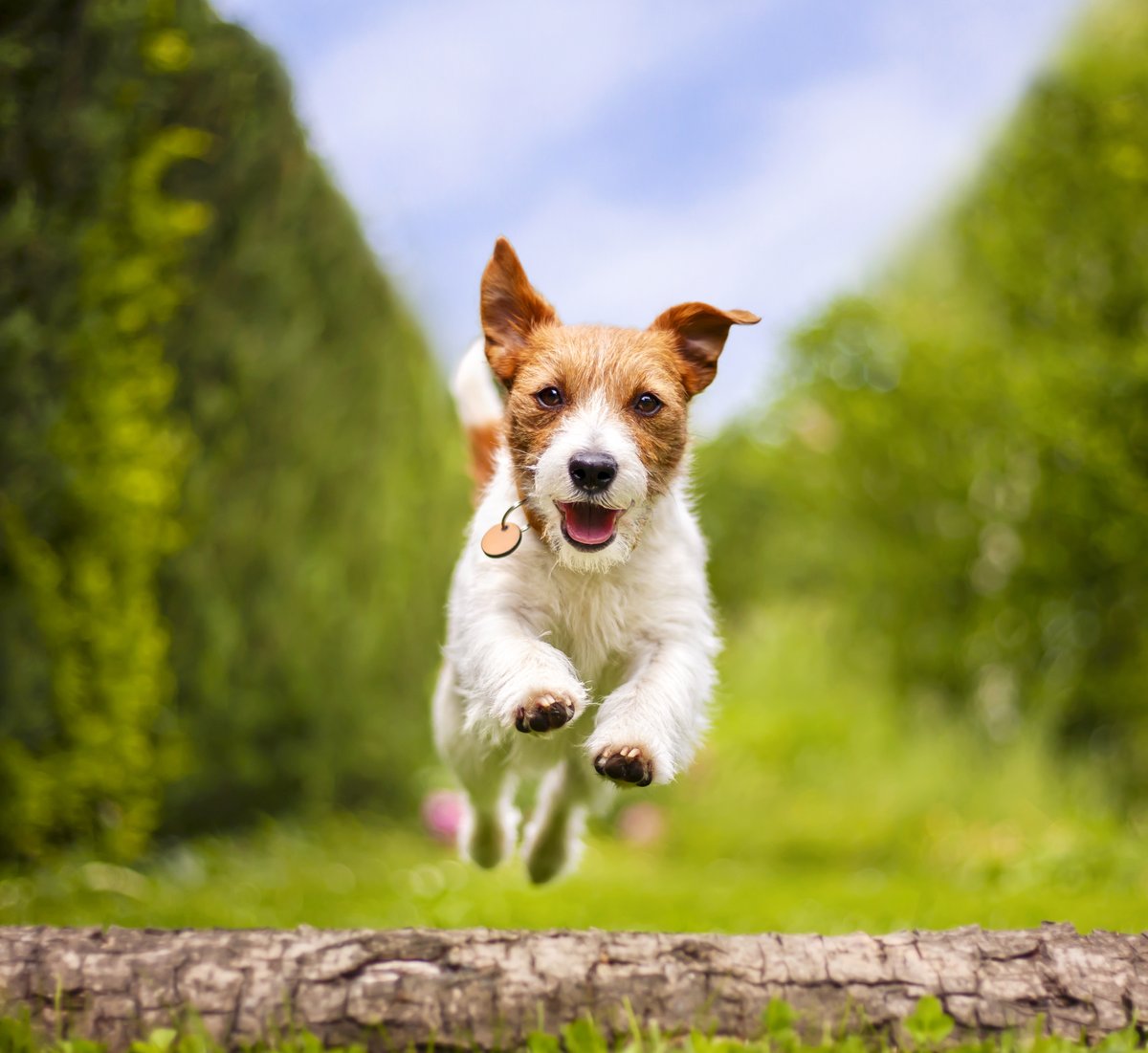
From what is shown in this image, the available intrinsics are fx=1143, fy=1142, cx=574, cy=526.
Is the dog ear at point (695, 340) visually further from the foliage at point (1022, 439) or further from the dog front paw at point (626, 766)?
the foliage at point (1022, 439)

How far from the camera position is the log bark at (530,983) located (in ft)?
9.34

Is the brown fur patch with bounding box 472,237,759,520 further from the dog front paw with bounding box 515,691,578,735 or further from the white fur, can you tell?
the dog front paw with bounding box 515,691,578,735

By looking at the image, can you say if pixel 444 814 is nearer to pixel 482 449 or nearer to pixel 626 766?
pixel 482 449

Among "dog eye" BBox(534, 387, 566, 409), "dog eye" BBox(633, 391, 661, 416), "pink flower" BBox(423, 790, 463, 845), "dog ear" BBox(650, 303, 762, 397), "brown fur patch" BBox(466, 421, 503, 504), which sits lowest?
"dog eye" BBox(633, 391, 661, 416)

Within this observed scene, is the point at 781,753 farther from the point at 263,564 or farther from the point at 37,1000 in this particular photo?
the point at 37,1000

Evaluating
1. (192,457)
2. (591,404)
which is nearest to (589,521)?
(591,404)

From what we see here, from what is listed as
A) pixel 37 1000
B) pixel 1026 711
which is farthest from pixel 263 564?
pixel 1026 711

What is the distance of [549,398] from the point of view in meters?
2.51

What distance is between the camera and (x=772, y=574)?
1552 cm

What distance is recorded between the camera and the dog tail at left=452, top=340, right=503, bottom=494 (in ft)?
11.7

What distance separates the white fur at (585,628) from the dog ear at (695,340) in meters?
0.26

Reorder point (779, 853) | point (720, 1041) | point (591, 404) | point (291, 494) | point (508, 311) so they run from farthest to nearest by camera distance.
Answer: point (779, 853)
point (291, 494)
point (720, 1041)
point (508, 311)
point (591, 404)

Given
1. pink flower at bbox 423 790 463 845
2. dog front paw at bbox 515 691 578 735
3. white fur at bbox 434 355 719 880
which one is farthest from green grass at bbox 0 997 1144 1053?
pink flower at bbox 423 790 463 845

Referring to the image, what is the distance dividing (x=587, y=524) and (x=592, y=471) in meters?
0.14
